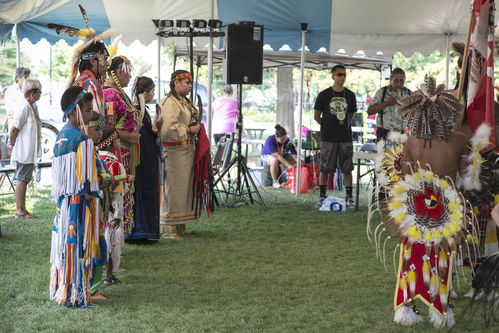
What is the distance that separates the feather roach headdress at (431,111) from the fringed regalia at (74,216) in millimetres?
1810

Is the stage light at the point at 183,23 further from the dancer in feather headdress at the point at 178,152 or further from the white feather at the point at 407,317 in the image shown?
the white feather at the point at 407,317

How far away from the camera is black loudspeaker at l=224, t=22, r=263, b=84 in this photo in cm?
741

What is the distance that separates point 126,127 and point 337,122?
3.33 m

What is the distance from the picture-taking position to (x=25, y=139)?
668cm

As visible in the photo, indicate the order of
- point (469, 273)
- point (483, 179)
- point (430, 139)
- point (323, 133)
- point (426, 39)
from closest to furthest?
point (430, 139)
point (483, 179)
point (469, 273)
point (323, 133)
point (426, 39)

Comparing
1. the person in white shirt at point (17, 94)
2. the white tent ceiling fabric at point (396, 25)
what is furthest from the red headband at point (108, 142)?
the white tent ceiling fabric at point (396, 25)

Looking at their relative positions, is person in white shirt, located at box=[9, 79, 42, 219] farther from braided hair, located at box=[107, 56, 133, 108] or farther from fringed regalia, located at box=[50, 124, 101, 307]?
fringed regalia, located at box=[50, 124, 101, 307]

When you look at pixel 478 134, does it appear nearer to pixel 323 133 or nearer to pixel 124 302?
pixel 124 302

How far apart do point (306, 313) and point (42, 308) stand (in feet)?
5.14

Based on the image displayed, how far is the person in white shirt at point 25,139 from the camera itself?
659 cm

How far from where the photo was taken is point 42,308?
12.1 feet

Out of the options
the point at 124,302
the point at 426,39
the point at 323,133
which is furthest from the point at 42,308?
the point at 426,39

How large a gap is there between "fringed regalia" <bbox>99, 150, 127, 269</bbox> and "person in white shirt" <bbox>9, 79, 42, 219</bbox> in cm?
278

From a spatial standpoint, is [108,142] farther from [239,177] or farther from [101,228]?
[239,177]
